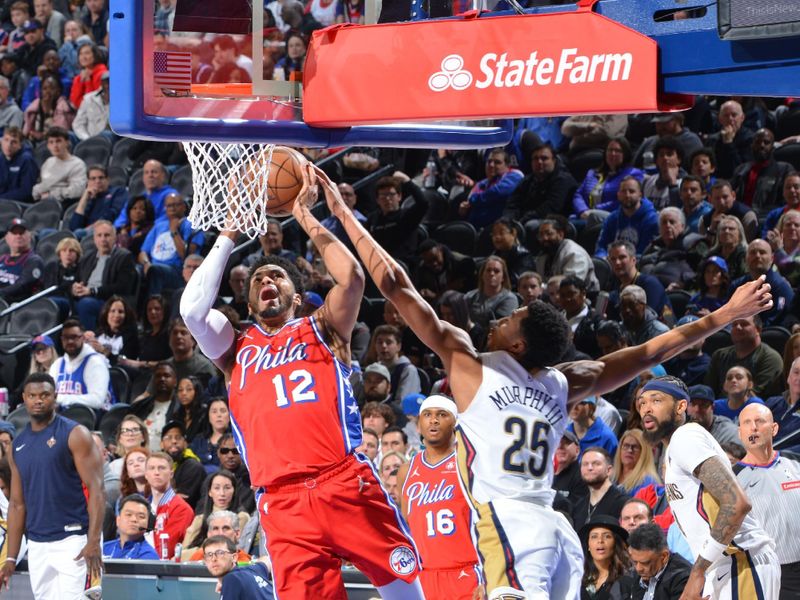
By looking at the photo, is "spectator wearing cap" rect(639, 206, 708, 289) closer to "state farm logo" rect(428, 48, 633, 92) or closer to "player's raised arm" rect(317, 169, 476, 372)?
"player's raised arm" rect(317, 169, 476, 372)

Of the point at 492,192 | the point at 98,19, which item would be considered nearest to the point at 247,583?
the point at 492,192

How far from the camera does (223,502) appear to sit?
909 centimetres

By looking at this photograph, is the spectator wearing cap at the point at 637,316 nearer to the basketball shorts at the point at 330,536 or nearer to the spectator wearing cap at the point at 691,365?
the spectator wearing cap at the point at 691,365

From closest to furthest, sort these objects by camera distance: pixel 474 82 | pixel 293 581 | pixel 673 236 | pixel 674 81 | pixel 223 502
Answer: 1. pixel 674 81
2. pixel 474 82
3. pixel 293 581
4. pixel 223 502
5. pixel 673 236

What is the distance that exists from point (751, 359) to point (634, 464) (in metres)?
1.58

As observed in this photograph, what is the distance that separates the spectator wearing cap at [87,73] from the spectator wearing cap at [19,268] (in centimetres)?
324

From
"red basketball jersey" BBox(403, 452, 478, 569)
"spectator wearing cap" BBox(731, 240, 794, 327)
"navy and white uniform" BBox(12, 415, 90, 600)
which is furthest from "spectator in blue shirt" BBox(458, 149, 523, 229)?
"red basketball jersey" BBox(403, 452, 478, 569)

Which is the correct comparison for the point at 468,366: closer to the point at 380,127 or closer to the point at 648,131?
the point at 380,127

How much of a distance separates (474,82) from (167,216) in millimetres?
8187

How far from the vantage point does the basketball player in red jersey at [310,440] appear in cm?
556

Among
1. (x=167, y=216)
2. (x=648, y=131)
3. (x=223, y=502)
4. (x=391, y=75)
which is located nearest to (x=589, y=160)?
(x=648, y=131)

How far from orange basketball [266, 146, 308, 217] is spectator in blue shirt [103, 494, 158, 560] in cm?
346

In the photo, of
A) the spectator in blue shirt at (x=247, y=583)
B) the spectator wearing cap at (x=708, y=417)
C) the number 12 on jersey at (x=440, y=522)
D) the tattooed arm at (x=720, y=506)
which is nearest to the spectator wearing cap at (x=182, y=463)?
the spectator in blue shirt at (x=247, y=583)

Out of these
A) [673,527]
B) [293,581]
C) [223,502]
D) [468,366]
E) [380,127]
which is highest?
[380,127]
